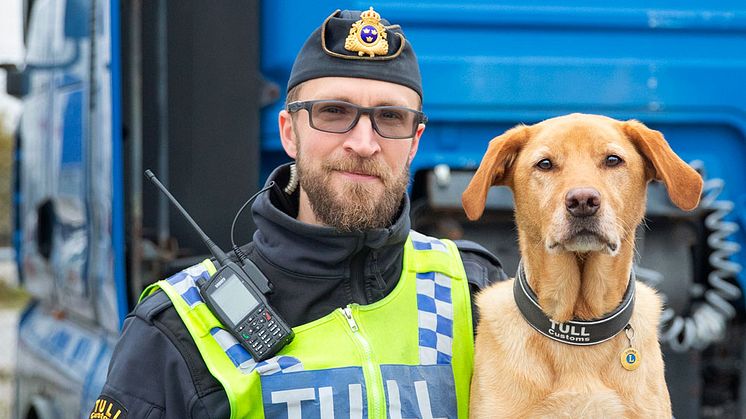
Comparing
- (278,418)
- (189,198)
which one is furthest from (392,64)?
(189,198)

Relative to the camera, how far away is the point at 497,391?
90.8 inches

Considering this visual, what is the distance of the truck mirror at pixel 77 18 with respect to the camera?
3564mm

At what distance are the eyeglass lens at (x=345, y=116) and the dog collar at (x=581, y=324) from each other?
51 centimetres

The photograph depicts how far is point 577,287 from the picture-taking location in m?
2.34

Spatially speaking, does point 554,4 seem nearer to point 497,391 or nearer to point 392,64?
point 392,64

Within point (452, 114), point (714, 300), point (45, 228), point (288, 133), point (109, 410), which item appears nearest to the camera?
point (109, 410)

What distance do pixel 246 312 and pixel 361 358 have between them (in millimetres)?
278

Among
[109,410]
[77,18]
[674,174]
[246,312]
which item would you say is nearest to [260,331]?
[246,312]

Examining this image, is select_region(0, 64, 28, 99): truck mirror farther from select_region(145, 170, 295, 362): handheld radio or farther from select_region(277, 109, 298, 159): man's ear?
select_region(145, 170, 295, 362): handheld radio

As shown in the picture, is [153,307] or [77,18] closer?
[153,307]

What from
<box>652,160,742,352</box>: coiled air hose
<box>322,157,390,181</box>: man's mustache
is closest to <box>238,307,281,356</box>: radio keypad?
<box>322,157,390,181</box>: man's mustache

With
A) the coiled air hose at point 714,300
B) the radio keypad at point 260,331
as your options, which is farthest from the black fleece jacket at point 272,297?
the coiled air hose at point 714,300

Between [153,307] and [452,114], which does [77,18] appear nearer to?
[452,114]

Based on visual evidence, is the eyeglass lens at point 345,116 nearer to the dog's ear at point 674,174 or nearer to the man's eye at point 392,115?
the man's eye at point 392,115
